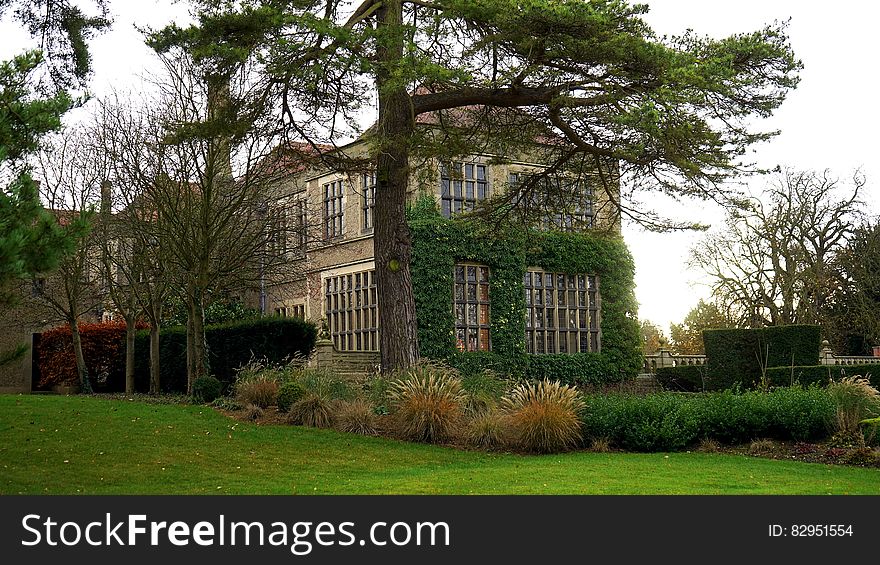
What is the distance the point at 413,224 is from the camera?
73.8 ft

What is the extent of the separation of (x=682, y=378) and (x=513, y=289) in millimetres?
7258

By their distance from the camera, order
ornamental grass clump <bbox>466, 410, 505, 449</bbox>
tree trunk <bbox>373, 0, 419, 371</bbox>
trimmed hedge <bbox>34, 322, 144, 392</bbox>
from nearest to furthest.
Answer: ornamental grass clump <bbox>466, 410, 505, 449</bbox> < tree trunk <bbox>373, 0, 419, 371</bbox> < trimmed hedge <bbox>34, 322, 144, 392</bbox>

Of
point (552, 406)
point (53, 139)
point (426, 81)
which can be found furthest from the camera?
point (53, 139)

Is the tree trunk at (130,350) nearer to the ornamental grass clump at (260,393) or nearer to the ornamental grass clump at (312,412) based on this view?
the ornamental grass clump at (260,393)

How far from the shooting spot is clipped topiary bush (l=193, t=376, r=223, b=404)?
17.2 meters

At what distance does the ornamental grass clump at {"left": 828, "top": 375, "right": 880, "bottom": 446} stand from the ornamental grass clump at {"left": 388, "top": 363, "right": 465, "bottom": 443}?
5.37 meters

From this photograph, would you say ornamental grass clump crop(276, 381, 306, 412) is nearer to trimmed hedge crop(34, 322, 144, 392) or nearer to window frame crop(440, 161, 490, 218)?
window frame crop(440, 161, 490, 218)

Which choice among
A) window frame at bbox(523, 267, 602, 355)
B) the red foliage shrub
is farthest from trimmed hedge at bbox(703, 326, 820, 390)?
the red foliage shrub

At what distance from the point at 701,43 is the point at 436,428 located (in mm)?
7357

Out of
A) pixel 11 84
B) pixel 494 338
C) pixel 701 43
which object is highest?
pixel 701 43

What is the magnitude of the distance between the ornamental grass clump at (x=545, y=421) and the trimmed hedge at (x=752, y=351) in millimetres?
11308

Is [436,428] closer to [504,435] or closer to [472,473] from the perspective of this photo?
[504,435]
